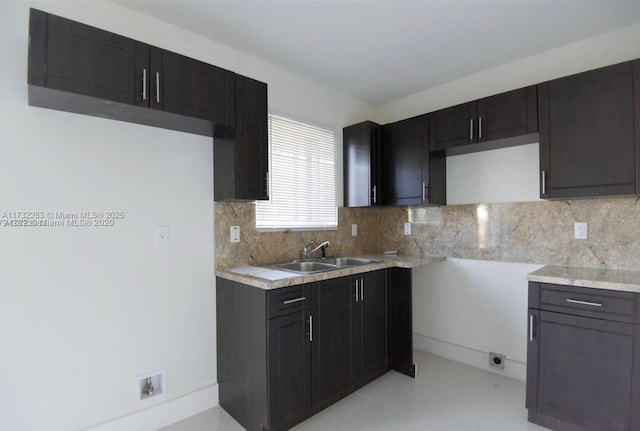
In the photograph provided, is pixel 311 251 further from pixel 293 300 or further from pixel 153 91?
pixel 153 91

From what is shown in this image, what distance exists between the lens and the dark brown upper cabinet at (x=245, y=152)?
217 cm

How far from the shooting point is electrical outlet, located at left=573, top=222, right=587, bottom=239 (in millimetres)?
2348


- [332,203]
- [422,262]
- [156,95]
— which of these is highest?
[156,95]

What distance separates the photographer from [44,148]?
1715mm

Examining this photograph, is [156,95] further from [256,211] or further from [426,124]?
[426,124]

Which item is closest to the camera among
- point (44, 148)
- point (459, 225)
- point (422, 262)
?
point (44, 148)

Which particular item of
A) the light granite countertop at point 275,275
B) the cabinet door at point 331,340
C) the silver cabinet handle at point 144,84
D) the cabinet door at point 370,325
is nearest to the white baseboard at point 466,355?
the cabinet door at point 370,325

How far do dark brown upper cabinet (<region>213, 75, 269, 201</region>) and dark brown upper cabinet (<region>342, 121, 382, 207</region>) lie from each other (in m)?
1.16

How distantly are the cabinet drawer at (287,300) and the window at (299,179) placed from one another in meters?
0.77

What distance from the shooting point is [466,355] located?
299 cm

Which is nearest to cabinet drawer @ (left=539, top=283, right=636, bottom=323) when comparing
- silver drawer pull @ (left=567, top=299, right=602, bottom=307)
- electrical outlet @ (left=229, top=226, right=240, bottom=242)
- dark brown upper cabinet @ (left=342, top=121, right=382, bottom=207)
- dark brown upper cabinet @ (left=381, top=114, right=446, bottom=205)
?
silver drawer pull @ (left=567, top=299, right=602, bottom=307)

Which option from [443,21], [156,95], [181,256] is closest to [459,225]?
[443,21]

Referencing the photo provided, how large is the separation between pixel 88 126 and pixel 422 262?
102 inches

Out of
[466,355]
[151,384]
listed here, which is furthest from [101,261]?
[466,355]
